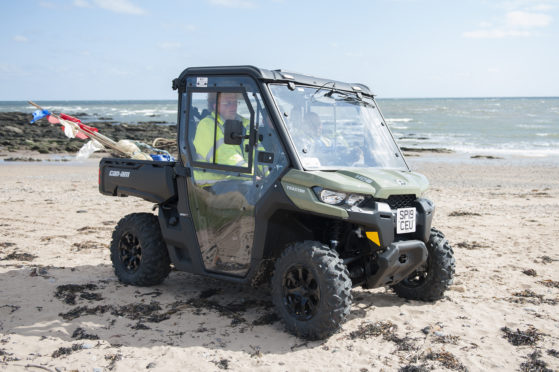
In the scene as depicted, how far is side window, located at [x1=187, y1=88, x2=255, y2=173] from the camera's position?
5.30 metres

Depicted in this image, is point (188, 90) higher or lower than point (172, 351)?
higher

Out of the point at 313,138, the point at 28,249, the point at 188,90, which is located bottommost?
the point at 28,249

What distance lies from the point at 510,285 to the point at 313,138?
120 inches

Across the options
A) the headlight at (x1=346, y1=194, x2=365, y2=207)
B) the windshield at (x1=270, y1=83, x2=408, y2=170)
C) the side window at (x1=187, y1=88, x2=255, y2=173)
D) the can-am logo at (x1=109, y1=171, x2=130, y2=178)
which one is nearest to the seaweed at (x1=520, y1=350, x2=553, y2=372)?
the headlight at (x1=346, y1=194, x2=365, y2=207)

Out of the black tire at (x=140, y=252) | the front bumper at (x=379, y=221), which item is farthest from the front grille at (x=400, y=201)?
the black tire at (x=140, y=252)

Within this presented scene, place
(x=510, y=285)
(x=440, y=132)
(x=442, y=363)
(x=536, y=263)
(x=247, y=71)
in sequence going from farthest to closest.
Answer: (x=440, y=132)
(x=536, y=263)
(x=510, y=285)
(x=247, y=71)
(x=442, y=363)

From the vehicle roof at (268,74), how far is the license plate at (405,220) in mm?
1416

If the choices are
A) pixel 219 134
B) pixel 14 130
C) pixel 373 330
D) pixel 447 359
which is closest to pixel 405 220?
pixel 373 330

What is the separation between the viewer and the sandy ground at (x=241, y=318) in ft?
15.1

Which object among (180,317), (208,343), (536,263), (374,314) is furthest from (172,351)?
(536,263)

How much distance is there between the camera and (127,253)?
6680 mm

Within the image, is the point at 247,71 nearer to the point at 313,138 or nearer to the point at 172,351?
the point at 313,138

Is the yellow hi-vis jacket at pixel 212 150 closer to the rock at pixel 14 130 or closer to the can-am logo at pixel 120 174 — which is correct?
the can-am logo at pixel 120 174

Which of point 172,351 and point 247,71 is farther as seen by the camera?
point 247,71
